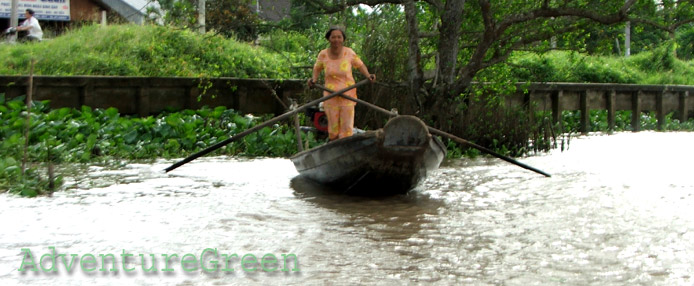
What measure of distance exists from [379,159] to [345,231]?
55.8 inches

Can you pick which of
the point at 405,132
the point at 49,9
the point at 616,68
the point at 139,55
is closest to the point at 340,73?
the point at 405,132

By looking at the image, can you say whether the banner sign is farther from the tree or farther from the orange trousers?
the orange trousers

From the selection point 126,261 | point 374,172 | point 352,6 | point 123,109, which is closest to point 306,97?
point 352,6

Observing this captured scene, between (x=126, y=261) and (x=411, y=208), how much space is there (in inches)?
127

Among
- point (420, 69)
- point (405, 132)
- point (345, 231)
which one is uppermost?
point (420, 69)

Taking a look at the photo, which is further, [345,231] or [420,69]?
[420,69]

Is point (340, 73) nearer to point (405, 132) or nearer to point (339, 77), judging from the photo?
point (339, 77)

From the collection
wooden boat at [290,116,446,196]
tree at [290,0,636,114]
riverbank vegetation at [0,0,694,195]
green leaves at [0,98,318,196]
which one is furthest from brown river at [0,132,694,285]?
tree at [290,0,636,114]

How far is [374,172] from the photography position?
27.5 ft

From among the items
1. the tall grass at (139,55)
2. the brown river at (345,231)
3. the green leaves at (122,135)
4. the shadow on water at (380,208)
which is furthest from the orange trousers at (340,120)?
the tall grass at (139,55)

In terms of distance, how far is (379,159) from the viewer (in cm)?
817

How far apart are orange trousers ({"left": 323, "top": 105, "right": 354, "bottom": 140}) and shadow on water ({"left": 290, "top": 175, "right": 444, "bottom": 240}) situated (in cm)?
68

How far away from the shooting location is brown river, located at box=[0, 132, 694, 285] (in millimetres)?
5441

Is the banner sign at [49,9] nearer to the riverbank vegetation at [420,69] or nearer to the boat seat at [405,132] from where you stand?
the riverbank vegetation at [420,69]
